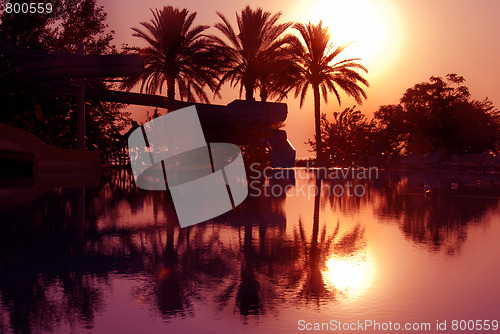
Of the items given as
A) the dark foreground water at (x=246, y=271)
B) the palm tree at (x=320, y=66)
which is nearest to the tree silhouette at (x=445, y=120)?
the palm tree at (x=320, y=66)

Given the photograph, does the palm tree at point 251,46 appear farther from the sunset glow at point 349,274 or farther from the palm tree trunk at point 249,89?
the sunset glow at point 349,274

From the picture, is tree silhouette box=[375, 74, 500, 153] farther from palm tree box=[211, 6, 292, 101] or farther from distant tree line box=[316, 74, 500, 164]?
palm tree box=[211, 6, 292, 101]

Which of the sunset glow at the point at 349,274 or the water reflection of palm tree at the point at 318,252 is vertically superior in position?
the water reflection of palm tree at the point at 318,252

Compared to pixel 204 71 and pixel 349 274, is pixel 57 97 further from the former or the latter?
A: pixel 349 274

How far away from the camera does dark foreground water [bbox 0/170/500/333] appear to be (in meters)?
5.80

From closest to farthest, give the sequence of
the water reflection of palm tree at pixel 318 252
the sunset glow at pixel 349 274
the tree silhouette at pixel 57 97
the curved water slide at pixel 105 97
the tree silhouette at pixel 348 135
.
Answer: the water reflection of palm tree at pixel 318 252, the sunset glow at pixel 349 274, the curved water slide at pixel 105 97, the tree silhouette at pixel 57 97, the tree silhouette at pixel 348 135

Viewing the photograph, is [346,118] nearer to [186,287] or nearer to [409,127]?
[409,127]

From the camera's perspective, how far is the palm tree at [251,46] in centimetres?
4384

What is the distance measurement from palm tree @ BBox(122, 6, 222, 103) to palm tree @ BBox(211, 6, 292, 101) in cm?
85

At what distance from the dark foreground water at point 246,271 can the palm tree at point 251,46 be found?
29575 mm


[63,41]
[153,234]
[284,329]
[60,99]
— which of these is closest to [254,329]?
[284,329]

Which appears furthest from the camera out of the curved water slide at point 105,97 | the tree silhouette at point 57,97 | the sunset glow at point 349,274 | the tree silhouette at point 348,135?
the tree silhouette at point 348,135

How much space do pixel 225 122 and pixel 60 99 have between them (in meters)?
12.5

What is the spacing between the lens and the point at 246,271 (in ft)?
26.6
